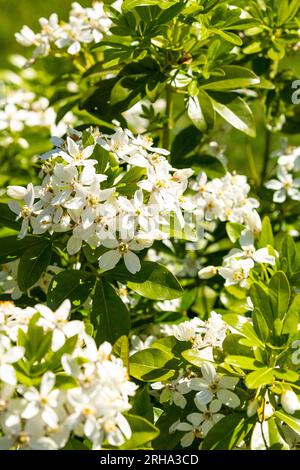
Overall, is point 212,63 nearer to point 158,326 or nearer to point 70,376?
point 158,326

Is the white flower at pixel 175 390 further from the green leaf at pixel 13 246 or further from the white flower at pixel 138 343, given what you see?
the green leaf at pixel 13 246

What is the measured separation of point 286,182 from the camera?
8.84 ft

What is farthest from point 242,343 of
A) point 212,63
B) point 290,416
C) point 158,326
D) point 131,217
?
point 212,63

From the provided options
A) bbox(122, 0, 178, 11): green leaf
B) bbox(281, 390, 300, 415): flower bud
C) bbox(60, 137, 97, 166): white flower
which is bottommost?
bbox(281, 390, 300, 415): flower bud

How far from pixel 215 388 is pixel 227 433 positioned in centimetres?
10

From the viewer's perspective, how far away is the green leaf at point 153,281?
6.60ft

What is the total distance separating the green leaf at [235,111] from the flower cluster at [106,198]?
37cm

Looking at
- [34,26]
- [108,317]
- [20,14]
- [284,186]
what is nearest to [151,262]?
[108,317]

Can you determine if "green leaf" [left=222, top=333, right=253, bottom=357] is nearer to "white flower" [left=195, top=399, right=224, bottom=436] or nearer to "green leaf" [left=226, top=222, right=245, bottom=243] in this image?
"white flower" [left=195, top=399, right=224, bottom=436]

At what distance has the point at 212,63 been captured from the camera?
2.25 meters

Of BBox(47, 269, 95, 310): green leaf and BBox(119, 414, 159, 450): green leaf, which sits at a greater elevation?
BBox(47, 269, 95, 310): green leaf

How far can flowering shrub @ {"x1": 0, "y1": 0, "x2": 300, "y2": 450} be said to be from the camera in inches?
65.1

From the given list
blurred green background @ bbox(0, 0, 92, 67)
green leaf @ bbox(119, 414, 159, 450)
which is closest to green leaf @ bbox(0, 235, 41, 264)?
green leaf @ bbox(119, 414, 159, 450)

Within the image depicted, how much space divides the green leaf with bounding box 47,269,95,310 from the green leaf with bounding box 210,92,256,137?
2.17ft
